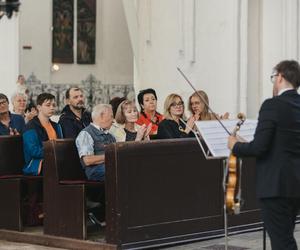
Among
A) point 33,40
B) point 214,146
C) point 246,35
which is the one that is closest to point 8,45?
point 246,35

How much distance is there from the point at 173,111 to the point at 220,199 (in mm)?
1477

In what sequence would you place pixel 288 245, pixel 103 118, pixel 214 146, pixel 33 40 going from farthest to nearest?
pixel 33 40 < pixel 103 118 < pixel 214 146 < pixel 288 245

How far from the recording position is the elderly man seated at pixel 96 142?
1007 cm

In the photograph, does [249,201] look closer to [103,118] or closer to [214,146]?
[103,118]

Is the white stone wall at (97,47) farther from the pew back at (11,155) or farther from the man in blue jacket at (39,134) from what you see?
the man in blue jacket at (39,134)

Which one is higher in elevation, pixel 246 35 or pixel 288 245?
pixel 246 35

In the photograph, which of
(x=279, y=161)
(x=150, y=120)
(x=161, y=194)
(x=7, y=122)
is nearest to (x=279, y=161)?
(x=279, y=161)

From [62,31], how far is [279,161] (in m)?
16.0

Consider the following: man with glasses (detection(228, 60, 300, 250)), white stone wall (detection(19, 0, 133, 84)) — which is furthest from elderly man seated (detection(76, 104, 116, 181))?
white stone wall (detection(19, 0, 133, 84))

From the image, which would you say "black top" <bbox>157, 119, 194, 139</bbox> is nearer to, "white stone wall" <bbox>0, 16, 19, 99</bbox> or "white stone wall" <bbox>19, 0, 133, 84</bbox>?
"white stone wall" <bbox>0, 16, 19, 99</bbox>

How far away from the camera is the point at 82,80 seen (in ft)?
75.2

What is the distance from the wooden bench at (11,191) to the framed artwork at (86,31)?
1188cm

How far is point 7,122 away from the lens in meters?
12.3

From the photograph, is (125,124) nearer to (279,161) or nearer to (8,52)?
(279,161)
